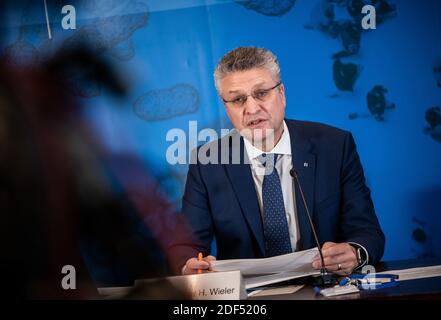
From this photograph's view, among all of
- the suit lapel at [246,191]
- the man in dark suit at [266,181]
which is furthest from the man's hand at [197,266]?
the suit lapel at [246,191]

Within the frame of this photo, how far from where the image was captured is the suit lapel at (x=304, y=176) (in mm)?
2316

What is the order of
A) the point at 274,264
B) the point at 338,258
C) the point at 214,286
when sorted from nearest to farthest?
the point at 214,286 → the point at 274,264 → the point at 338,258

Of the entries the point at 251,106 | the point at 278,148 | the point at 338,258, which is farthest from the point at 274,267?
the point at 251,106

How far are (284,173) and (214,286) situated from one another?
2.62 feet

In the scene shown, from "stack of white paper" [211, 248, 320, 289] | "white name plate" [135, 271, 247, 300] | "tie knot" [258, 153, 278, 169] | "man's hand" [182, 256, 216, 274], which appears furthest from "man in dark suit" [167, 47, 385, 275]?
"white name plate" [135, 271, 247, 300]

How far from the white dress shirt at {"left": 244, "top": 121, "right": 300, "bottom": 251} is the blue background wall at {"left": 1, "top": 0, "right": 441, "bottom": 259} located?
201mm

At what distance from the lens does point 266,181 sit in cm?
236

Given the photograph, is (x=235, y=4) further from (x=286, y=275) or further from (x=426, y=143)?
(x=286, y=275)

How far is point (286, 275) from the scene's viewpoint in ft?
6.07

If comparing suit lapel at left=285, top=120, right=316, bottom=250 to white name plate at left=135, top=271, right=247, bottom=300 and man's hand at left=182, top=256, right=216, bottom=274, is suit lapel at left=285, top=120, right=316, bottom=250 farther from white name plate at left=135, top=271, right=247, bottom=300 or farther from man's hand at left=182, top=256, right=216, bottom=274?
white name plate at left=135, top=271, right=247, bottom=300

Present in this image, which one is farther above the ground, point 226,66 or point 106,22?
point 106,22

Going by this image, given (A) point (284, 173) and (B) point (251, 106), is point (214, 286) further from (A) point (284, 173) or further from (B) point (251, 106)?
(B) point (251, 106)
